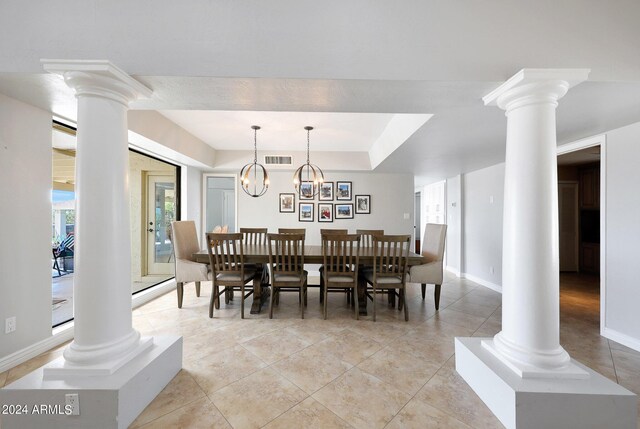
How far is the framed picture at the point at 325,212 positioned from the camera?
527 centimetres

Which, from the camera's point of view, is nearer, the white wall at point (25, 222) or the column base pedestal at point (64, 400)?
the column base pedestal at point (64, 400)

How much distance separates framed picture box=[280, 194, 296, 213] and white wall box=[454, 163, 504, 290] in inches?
139

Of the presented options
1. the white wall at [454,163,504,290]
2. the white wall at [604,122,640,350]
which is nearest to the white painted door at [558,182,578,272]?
the white wall at [454,163,504,290]

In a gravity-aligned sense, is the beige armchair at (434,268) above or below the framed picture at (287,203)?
below

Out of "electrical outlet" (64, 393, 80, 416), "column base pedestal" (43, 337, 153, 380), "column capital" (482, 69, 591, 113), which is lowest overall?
"electrical outlet" (64, 393, 80, 416)

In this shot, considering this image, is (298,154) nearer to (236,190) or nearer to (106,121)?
(236,190)

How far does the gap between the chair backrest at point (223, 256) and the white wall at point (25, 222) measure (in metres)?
1.34

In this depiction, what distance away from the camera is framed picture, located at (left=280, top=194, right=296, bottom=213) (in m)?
5.25

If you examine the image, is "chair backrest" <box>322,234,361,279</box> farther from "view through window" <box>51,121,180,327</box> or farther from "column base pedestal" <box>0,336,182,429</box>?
"view through window" <box>51,121,180,327</box>

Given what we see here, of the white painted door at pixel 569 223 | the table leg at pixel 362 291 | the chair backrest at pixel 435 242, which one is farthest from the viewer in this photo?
the white painted door at pixel 569 223

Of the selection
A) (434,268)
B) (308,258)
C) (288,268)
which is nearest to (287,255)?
(288,268)

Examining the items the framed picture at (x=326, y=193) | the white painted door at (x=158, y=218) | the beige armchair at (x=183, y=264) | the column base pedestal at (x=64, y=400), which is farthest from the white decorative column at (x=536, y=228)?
the white painted door at (x=158, y=218)

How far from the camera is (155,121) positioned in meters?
3.12

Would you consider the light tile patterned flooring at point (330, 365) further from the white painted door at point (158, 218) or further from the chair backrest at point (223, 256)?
the white painted door at point (158, 218)
